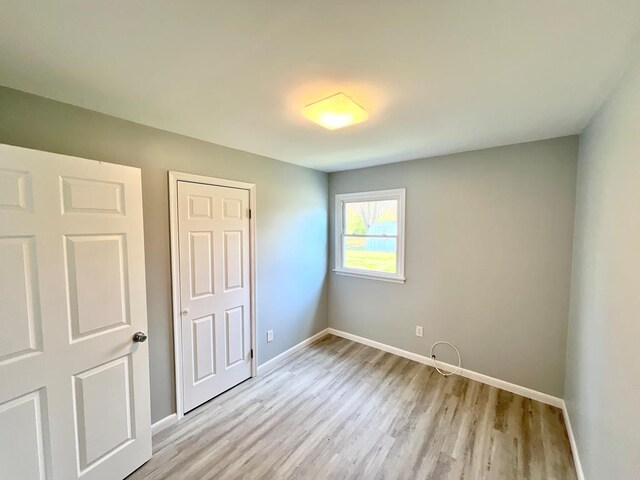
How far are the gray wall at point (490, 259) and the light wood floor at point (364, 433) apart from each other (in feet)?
1.50

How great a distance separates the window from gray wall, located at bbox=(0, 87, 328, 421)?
299 mm

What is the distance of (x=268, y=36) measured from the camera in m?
1.06

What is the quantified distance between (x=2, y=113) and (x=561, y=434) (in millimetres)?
4206

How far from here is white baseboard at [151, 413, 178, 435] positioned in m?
2.05

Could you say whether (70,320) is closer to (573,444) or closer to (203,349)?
(203,349)

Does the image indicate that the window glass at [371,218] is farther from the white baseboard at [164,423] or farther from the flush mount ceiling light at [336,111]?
the white baseboard at [164,423]

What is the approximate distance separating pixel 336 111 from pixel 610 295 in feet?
5.88

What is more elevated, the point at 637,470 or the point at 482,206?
the point at 482,206

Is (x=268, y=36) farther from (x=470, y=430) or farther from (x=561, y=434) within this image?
(x=561, y=434)

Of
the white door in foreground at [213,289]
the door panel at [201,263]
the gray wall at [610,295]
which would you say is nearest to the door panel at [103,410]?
the white door in foreground at [213,289]

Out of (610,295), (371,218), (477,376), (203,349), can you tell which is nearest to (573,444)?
(477,376)

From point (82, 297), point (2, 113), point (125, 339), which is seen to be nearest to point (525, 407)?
point (125, 339)

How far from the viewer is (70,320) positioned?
Answer: 1441 millimetres

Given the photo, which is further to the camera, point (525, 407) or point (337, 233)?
point (337, 233)
